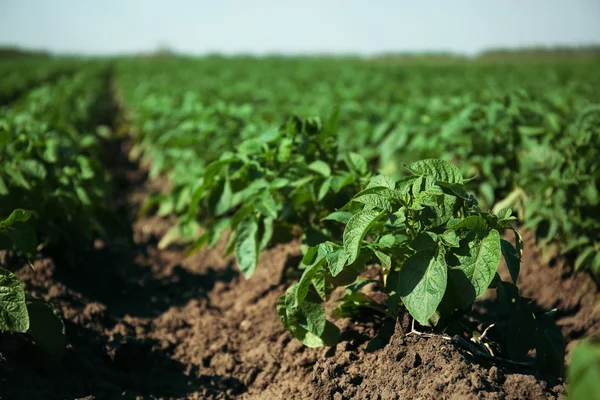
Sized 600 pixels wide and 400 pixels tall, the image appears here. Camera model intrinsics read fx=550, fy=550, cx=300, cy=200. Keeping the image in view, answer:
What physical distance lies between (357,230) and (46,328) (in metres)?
1.38

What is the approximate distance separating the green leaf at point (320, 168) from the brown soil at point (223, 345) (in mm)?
747

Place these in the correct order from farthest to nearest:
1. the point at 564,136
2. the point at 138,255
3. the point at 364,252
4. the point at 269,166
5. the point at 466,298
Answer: the point at 138,255 → the point at 564,136 → the point at 269,166 → the point at 364,252 → the point at 466,298

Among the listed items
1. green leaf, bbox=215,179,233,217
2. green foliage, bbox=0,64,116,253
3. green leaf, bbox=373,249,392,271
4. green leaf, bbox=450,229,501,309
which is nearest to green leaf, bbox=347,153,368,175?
green leaf, bbox=215,179,233,217

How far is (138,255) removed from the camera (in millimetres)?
4570

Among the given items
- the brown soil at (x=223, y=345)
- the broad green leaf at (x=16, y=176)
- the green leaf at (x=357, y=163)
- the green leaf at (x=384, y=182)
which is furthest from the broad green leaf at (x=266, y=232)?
the broad green leaf at (x=16, y=176)

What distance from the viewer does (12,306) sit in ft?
6.97

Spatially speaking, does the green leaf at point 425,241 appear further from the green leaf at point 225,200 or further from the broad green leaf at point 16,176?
the broad green leaf at point 16,176

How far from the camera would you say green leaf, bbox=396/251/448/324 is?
1920 mm

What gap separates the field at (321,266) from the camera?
206 cm

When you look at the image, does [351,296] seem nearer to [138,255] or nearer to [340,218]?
[340,218]

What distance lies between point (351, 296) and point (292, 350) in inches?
16.7

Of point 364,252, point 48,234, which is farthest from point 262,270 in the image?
point 364,252

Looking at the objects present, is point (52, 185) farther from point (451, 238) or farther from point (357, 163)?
point (451, 238)

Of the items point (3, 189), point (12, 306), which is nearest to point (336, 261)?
point (12, 306)
